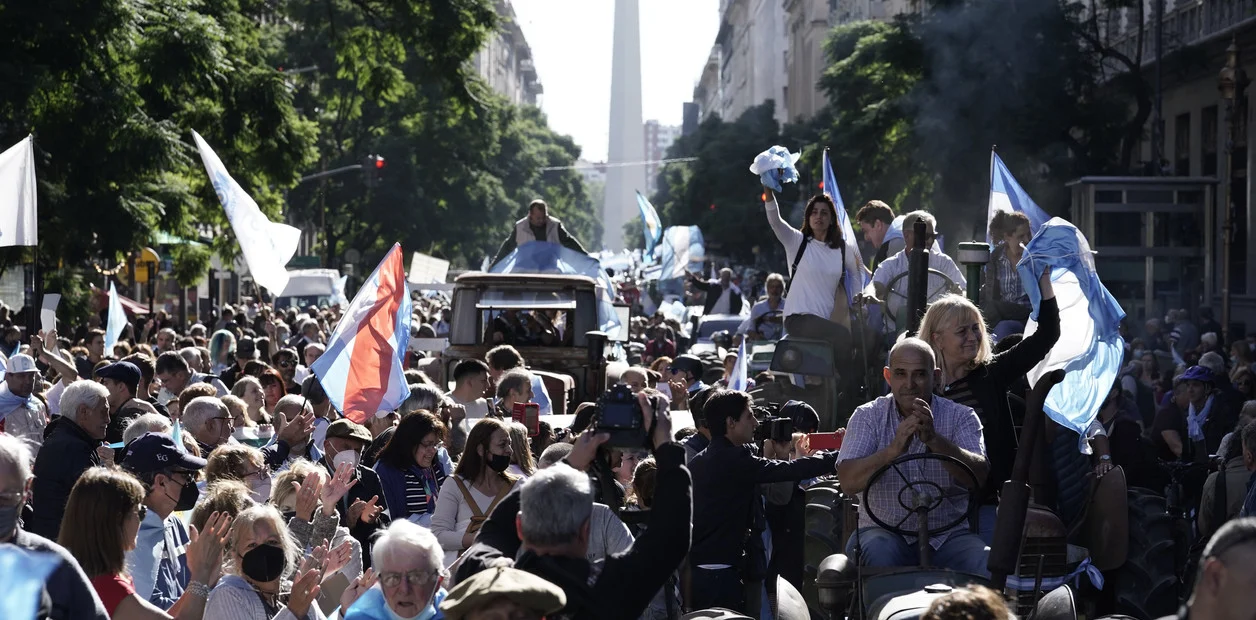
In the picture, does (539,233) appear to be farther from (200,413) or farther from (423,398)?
(200,413)

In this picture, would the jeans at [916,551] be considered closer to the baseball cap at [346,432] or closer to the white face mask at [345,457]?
the white face mask at [345,457]

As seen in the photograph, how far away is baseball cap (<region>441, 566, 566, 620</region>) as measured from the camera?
4.25 m

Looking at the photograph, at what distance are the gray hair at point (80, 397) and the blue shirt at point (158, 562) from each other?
1671 millimetres

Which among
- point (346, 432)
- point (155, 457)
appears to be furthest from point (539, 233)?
point (155, 457)

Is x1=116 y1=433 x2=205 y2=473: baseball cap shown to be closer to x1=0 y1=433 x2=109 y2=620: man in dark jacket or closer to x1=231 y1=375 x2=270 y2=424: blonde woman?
x1=0 y1=433 x2=109 y2=620: man in dark jacket

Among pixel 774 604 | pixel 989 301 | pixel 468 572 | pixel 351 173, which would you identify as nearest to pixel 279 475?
pixel 774 604

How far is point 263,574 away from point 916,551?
237 centimetres

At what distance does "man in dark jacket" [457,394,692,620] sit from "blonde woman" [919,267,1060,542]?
81.7 inches

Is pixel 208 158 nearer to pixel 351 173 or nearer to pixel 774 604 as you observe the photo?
pixel 774 604

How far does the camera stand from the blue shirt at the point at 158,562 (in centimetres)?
657

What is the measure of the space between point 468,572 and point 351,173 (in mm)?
56390

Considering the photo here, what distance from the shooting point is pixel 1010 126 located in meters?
34.5

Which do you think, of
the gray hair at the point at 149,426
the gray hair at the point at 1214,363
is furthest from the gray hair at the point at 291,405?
the gray hair at the point at 1214,363

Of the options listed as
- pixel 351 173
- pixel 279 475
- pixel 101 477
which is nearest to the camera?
pixel 101 477
